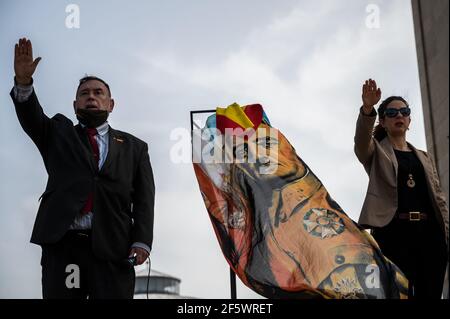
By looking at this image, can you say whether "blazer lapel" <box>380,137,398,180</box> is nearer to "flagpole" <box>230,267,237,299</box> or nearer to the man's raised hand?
"flagpole" <box>230,267,237,299</box>

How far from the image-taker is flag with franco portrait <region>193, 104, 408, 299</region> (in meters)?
6.70

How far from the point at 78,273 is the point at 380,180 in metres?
2.84

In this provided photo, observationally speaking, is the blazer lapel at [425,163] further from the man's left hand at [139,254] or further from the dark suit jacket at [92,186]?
the man's left hand at [139,254]

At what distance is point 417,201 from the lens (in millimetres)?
7055

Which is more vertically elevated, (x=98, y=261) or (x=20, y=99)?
(x=20, y=99)

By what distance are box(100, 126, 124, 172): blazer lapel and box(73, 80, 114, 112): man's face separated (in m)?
0.21

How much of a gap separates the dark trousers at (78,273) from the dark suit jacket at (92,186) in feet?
0.29

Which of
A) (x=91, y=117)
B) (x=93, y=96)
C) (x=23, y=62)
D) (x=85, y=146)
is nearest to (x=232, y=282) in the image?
(x=85, y=146)

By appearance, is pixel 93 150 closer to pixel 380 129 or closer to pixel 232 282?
pixel 232 282

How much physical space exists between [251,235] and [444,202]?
68.0 inches

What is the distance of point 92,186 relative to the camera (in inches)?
249

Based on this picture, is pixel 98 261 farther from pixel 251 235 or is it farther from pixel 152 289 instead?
pixel 152 289
